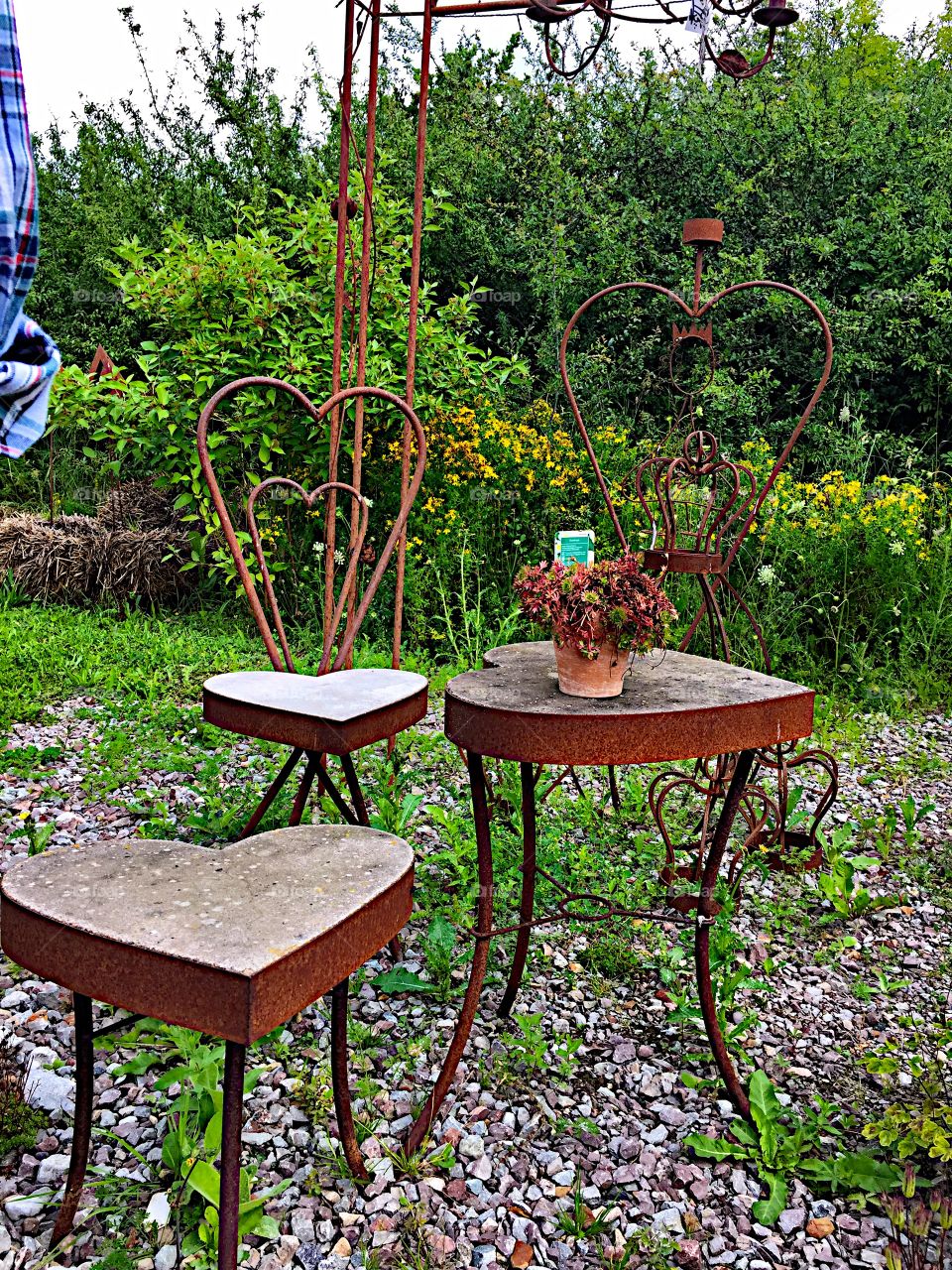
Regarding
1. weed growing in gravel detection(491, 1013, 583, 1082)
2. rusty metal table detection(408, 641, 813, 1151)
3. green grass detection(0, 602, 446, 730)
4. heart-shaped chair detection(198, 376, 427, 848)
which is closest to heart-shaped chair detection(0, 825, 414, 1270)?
rusty metal table detection(408, 641, 813, 1151)

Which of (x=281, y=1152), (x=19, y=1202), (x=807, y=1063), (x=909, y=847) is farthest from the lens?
(x=909, y=847)

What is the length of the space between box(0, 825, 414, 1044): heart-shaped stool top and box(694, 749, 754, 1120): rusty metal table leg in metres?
0.70

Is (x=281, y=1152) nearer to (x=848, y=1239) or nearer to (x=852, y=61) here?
(x=848, y=1239)

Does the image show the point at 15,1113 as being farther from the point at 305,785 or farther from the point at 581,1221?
Answer: the point at 581,1221

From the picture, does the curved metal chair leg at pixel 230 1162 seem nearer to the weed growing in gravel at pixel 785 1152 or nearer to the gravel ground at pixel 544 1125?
the gravel ground at pixel 544 1125

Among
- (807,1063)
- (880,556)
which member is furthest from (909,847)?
(880,556)

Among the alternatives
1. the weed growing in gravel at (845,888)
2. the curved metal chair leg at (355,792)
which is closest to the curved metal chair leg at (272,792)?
the curved metal chair leg at (355,792)

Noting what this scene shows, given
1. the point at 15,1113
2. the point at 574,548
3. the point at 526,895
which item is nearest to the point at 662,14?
the point at 574,548

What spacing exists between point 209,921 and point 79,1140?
555 millimetres

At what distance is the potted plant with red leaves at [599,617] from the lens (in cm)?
183

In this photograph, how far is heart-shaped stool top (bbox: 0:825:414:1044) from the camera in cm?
117

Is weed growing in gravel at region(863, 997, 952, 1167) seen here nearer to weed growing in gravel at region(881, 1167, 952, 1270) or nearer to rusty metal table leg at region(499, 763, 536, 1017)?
weed growing in gravel at region(881, 1167, 952, 1270)

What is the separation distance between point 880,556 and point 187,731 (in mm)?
3169

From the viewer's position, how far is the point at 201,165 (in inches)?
277
